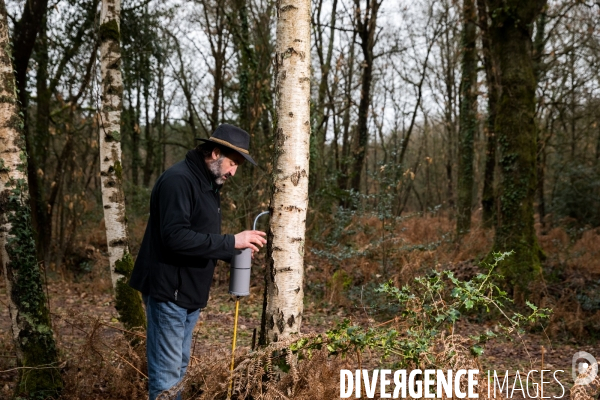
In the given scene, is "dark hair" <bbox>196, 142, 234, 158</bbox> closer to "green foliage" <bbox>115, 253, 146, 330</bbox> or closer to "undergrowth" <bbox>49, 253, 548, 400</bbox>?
"undergrowth" <bbox>49, 253, 548, 400</bbox>

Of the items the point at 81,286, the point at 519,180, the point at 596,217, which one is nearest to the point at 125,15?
the point at 81,286

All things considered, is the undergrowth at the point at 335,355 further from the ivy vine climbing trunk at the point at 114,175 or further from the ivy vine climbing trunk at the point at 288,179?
the ivy vine climbing trunk at the point at 114,175

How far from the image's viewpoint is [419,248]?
9484mm

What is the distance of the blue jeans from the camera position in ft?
11.0

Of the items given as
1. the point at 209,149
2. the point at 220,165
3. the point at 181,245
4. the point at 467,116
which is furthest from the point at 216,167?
the point at 467,116

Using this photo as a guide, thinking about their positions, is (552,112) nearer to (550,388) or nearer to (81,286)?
(550,388)

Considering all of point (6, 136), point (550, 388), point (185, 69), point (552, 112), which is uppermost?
point (185, 69)

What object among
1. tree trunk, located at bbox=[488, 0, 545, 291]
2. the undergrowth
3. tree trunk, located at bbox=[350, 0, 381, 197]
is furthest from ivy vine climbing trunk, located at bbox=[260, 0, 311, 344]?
tree trunk, located at bbox=[350, 0, 381, 197]

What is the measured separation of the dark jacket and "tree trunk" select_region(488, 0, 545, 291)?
5.98 meters

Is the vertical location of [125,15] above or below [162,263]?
above

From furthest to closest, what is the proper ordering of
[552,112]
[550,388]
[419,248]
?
[552,112]
[419,248]
[550,388]

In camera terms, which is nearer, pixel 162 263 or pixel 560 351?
pixel 162 263

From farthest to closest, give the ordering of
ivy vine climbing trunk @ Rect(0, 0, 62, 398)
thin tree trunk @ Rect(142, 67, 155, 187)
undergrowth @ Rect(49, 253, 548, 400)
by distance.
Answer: thin tree trunk @ Rect(142, 67, 155, 187) → ivy vine climbing trunk @ Rect(0, 0, 62, 398) → undergrowth @ Rect(49, 253, 548, 400)

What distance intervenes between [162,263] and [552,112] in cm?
1802
